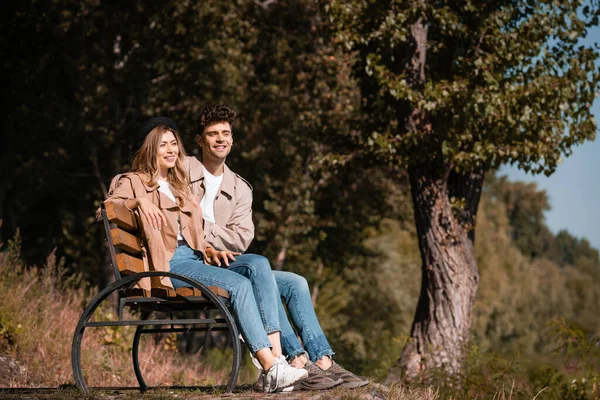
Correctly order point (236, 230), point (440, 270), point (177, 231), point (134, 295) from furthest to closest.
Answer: point (440, 270) < point (236, 230) < point (177, 231) < point (134, 295)

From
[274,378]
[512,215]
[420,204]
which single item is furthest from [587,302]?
[274,378]

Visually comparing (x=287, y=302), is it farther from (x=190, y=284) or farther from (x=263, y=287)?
(x=190, y=284)

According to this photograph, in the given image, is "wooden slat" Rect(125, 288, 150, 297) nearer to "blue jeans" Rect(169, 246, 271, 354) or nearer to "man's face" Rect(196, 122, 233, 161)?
"blue jeans" Rect(169, 246, 271, 354)

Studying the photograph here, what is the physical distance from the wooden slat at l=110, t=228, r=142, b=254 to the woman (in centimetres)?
11

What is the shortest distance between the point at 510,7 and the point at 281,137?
7.25 m

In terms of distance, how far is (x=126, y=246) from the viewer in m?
4.92

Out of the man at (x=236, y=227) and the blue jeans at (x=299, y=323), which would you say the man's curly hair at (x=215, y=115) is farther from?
the blue jeans at (x=299, y=323)

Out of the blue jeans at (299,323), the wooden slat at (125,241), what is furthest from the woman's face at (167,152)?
the blue jeans at (299,323)

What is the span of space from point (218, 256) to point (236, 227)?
37 centimetres

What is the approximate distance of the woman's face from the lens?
5328mm

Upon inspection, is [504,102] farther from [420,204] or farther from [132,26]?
[132,26]

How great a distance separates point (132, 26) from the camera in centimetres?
1495

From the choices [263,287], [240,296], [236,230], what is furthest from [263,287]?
[236,230]

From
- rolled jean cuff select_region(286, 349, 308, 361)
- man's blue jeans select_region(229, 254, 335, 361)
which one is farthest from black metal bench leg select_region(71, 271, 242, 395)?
rolled jean cuff select_region(286, 349, 308, 361)
